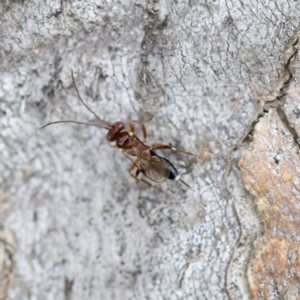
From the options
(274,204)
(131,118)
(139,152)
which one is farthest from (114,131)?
(274,204)

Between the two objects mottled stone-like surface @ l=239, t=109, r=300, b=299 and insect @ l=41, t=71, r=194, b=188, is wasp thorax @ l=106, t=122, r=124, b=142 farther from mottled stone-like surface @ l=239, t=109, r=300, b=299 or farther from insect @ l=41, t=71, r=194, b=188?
mottled stone-like surface @ l=239, t=109, r=300, b=299

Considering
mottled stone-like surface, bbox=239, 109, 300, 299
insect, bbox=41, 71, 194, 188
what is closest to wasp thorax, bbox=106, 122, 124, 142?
insect, bbox=41, 71, 194, 188

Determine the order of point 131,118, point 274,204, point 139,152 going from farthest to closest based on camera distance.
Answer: point 139,152 → point 131,118 → point 274,204

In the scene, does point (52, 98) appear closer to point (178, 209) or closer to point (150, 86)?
point (150, 86)

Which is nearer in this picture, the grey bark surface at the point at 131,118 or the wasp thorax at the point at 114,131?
the grey bark surface at the point at 131,118

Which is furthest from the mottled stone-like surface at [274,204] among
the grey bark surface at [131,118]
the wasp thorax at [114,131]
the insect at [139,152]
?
the wasp thorax at [114,131]

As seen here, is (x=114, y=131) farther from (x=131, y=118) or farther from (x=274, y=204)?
(x=274, y=204)

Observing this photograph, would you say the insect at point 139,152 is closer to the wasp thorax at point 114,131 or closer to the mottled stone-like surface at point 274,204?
the wasp thorax at point 114,131

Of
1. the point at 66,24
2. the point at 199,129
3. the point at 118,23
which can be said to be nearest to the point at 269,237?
the point at 199,129
